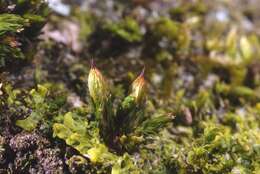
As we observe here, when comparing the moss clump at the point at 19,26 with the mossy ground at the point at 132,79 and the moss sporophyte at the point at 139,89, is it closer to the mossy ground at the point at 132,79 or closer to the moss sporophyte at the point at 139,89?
the mossy ground at the point at 132,79

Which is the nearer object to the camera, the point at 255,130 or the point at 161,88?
the point at 255,130

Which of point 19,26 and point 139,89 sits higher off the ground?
point 19,26

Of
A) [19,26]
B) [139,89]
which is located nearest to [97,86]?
[139,89]

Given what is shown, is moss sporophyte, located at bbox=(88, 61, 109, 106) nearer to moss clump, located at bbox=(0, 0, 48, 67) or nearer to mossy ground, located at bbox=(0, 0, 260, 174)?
mossy ground, located at bbox=(0, 0, 260, 174)

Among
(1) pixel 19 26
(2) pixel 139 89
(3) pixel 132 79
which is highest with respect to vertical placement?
(1) pixel 19 26

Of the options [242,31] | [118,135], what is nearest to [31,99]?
[118,135]

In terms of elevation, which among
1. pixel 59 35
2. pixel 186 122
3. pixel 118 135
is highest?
pixel 59 35

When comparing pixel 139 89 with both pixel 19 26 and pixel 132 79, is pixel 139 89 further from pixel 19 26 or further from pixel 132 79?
pixel 19 26

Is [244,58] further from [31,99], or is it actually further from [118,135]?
[31,99]

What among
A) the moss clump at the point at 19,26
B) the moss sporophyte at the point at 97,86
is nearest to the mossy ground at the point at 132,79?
the moss clump at the point at 19,26
